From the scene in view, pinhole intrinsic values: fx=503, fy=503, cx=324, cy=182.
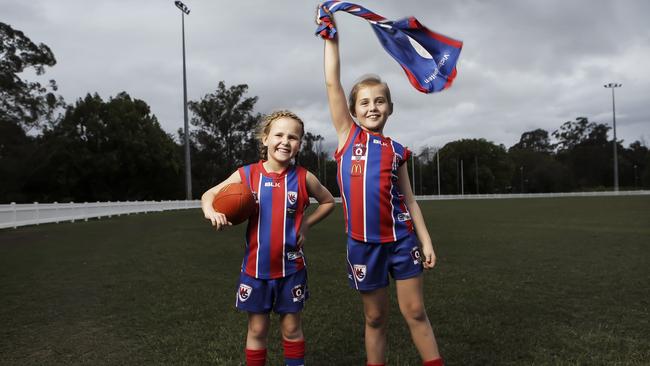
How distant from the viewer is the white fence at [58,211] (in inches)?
660

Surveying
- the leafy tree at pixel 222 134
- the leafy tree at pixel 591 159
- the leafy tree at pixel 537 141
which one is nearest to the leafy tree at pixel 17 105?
the leafy tree at pixel 222 134

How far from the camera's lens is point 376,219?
275 centimetres

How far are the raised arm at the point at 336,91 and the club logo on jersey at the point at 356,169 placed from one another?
0.51 feet

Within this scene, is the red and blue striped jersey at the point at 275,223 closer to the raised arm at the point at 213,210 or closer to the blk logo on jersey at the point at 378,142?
the raised arm at the point at 213,210

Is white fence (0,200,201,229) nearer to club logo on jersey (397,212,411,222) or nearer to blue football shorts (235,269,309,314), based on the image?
blue football shorts (235,269,309,314)

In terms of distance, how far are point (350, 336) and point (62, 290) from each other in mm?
4137

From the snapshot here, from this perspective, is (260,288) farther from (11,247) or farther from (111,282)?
(11,247)

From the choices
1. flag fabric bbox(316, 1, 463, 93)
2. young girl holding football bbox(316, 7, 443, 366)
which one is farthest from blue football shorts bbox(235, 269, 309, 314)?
flag fabric bbox(316, 1, 463, 93)

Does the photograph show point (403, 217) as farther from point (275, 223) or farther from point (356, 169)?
point (275, 223)

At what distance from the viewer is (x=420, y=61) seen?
10.4 ft

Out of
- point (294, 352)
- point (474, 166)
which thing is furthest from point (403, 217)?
point (474, 166)

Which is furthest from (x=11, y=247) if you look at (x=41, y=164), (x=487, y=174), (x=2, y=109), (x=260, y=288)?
(x=487, y=174)

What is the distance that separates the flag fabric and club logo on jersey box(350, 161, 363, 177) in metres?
0.69

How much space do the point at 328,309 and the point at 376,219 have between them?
8.24 feet
